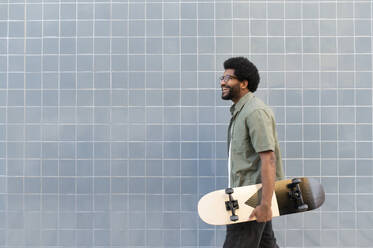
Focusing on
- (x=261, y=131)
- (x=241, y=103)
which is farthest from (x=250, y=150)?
(x=241, y=103)

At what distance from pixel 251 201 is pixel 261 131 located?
47 cm

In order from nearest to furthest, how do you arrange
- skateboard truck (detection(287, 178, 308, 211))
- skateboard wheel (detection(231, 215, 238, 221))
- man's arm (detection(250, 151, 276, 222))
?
man's arm (detection(250, 151, 276, 222)), skateboard wheel (detection(231, 215, 238, 221)), skateboard truck (detection(287, 178, 308, 211))

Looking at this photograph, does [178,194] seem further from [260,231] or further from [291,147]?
[260,231]

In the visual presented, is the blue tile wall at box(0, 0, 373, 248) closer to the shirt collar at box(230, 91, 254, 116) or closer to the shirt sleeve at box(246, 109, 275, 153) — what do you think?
the shirt collar at box(230, 91, 254, 116)

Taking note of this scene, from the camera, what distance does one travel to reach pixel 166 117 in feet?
15.3

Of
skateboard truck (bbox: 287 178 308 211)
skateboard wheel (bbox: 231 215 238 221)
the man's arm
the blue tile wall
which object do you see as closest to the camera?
the man's arm

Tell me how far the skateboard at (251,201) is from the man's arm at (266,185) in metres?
0.10

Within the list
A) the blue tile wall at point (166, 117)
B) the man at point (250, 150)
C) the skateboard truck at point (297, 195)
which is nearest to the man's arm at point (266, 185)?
the man at point (250, 150)

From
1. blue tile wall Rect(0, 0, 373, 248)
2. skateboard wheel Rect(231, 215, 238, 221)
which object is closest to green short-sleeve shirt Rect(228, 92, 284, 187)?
skateboard wheel Rect(231, 215, 238, 221)

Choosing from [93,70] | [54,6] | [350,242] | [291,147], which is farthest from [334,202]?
[54,6]

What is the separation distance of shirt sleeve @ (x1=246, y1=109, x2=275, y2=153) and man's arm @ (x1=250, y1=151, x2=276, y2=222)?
0.05m

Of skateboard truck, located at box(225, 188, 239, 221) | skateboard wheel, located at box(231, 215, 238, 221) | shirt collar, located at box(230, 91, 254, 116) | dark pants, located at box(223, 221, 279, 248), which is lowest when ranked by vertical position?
dark pants, located at box(223, 221, 279, 248)

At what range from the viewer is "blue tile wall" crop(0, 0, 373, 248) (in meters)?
4.63

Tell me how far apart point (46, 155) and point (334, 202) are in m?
3.21
